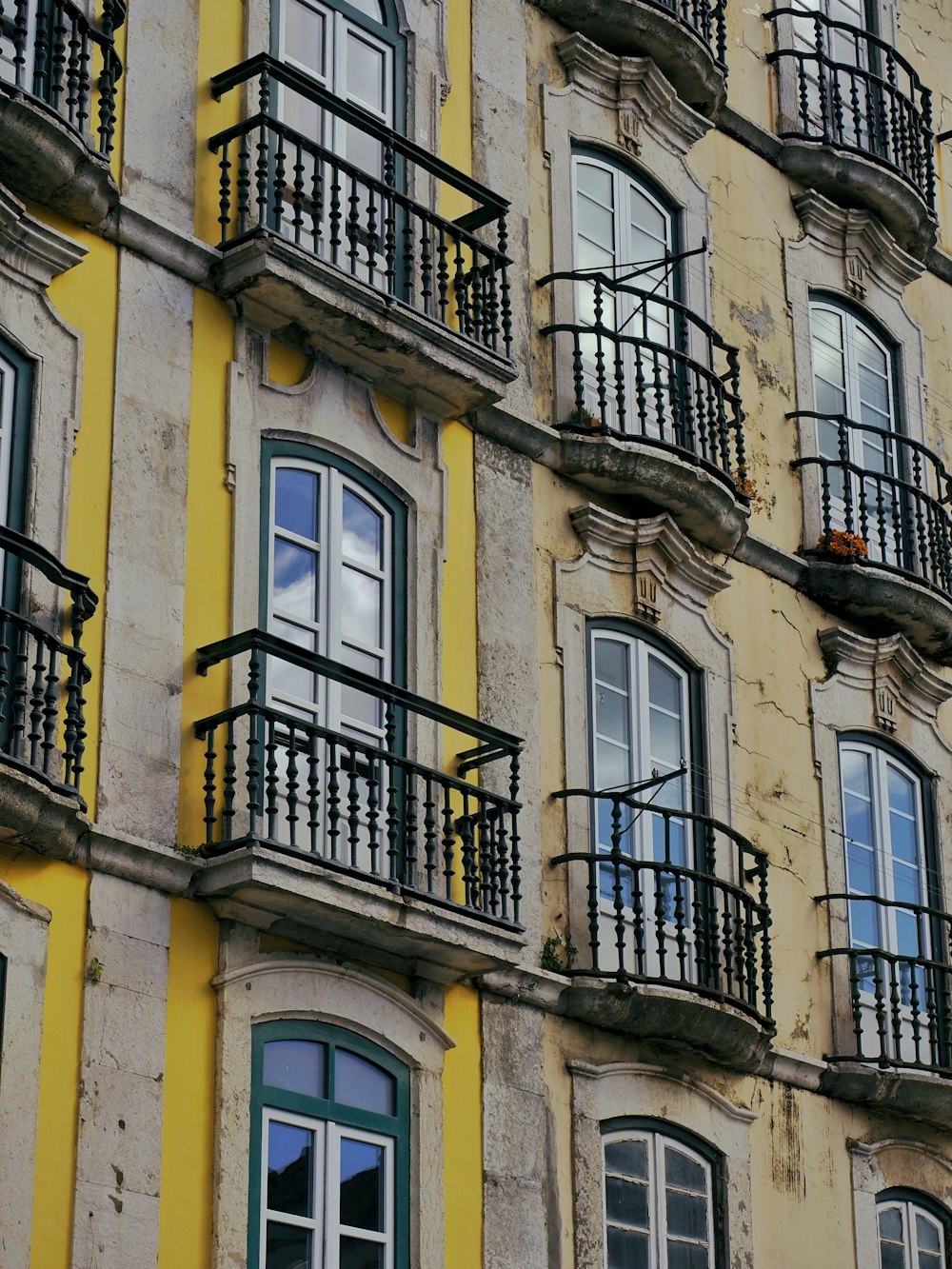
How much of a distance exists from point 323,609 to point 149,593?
4.25 ft

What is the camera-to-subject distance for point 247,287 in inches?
584

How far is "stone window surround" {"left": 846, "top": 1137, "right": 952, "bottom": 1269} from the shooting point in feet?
55.2

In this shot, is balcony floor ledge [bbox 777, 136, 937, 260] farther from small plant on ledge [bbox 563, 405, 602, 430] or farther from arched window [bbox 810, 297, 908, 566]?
small plant on ledge [bbox 563, 405, 602, 430]

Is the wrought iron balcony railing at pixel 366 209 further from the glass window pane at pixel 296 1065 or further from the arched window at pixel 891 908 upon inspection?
the glass window pane at pixel 296 1065

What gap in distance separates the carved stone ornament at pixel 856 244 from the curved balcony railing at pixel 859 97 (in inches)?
18.4

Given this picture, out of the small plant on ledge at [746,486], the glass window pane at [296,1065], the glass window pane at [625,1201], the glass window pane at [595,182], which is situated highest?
the glass window pane at [595,182]

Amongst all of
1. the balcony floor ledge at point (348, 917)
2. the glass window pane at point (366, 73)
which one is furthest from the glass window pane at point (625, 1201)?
the glass window pane at point (366, 73)

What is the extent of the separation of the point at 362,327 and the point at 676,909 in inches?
155

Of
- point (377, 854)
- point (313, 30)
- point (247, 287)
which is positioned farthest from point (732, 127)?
point (377, 854)

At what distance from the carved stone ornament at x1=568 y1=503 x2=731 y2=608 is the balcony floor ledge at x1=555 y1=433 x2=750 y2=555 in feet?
0.49

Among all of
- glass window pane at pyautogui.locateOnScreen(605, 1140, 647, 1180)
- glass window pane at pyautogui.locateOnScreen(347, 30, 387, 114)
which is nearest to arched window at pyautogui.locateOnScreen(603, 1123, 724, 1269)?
glass window pane at pyautogui.locateOnScreen(605, 1140, 647, 1180)

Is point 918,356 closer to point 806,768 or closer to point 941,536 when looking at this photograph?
point 941,536

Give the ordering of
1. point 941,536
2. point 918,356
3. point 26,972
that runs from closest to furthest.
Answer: point 26,972 → point 941,536 → point 918,356

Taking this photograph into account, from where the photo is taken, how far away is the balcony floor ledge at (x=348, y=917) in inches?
522
